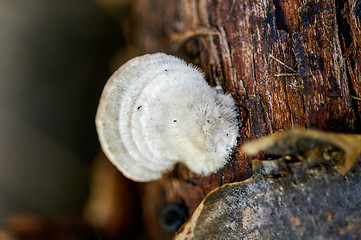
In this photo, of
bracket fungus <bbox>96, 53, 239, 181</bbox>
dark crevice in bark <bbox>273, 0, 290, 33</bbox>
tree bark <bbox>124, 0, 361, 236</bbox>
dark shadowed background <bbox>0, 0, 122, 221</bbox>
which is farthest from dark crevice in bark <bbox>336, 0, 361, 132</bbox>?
dark shadowed background <bbox>0, 0, 122, 221</bbox>

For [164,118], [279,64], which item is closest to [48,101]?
[164,118]

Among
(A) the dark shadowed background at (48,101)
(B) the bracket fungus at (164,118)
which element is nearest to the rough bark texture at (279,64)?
(B) the bracket fungus at (164,118)

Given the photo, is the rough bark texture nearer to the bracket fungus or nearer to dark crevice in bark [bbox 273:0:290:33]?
dark crevice in bark [bbox 273:0:290:33]

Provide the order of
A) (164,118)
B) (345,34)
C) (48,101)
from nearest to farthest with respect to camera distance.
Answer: (345,34), (164,118), (48,101)

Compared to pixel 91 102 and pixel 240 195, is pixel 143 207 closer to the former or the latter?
pixel 91 102

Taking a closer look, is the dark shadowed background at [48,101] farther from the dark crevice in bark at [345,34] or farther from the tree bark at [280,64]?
the dark crevice in bark at [345,34]

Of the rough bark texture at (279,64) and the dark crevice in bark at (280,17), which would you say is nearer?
the rough bark texture at (279,64)

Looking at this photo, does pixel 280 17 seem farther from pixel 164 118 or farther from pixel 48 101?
pixel 48 101
